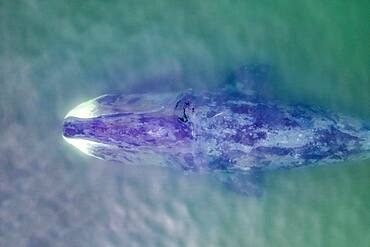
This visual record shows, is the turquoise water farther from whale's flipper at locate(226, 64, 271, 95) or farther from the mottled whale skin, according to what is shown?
the mottled whale skin

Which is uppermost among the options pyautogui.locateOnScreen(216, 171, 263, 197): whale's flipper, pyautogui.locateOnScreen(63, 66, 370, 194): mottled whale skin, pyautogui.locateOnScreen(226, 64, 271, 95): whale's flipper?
pyautogui.locateOnScreen(226, 64, 271, 95): whale's flipper

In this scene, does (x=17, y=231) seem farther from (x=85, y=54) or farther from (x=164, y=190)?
(x=85, y=54)

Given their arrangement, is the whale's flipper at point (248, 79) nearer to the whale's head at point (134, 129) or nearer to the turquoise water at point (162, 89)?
the turquoise water at point (162, 89)

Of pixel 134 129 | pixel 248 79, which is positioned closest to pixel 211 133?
pixel 134 129

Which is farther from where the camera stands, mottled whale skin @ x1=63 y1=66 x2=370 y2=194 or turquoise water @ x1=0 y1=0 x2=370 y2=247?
turquoise water @ x1=0 y1=0 x2=370 y2=247

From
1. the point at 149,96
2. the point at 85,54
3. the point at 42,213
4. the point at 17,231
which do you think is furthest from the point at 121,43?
the point at 17,231

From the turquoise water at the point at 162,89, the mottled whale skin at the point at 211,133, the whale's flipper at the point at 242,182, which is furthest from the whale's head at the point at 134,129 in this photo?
the whale's flipper at the point at 242,182

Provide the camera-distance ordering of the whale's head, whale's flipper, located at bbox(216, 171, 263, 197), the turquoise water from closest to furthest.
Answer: the whale's head, whale's flipper, located at bbox(216, 171, 263, 197), the turquoise water

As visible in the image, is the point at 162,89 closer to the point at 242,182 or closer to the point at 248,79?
the point at 248,79

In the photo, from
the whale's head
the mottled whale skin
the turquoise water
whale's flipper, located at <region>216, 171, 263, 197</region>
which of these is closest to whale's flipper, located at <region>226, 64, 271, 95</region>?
the turquoise water
